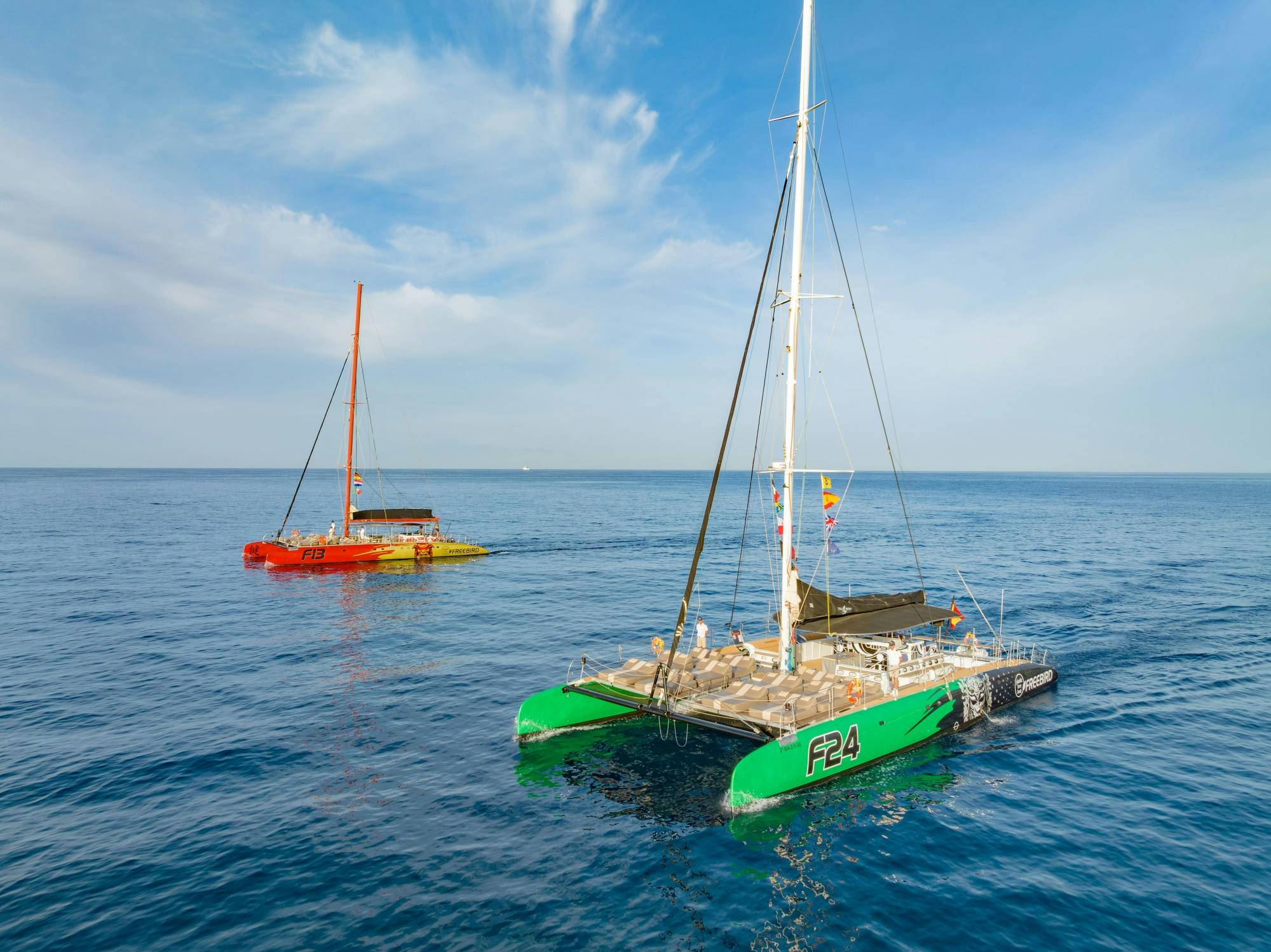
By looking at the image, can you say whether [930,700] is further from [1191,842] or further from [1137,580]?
[1137,580]

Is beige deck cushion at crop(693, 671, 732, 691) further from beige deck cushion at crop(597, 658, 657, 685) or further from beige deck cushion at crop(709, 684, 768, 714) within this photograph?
beige deck cushion at crop(597, 658, 657, 685)

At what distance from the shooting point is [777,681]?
1916cm

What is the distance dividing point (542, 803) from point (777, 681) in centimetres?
706

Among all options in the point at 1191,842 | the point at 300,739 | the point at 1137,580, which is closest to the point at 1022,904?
the point at 1191,842

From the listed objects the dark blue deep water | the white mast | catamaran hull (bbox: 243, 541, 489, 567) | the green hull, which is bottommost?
the dark blue deep water

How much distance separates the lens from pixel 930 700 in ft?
66.2

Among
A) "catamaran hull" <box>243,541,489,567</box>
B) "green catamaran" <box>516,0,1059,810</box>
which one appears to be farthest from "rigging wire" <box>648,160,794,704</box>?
"catamaran hull" <box>243,541,489,567</box>

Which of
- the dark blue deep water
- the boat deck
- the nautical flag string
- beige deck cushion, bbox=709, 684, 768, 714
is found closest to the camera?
the dark blue deep water

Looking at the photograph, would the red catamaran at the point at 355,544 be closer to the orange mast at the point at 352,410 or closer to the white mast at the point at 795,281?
the orange mast at the point at 352,410

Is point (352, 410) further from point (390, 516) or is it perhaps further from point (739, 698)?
point (739, 698)

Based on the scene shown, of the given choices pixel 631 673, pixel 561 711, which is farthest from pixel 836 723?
pixel 561 711

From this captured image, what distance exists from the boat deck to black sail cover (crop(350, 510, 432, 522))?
4058 centimetres

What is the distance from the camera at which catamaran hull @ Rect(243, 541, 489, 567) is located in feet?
172

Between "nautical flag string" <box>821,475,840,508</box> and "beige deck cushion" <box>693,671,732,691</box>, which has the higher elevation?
"nautical flag string" <box>821,475,840,508</box>
